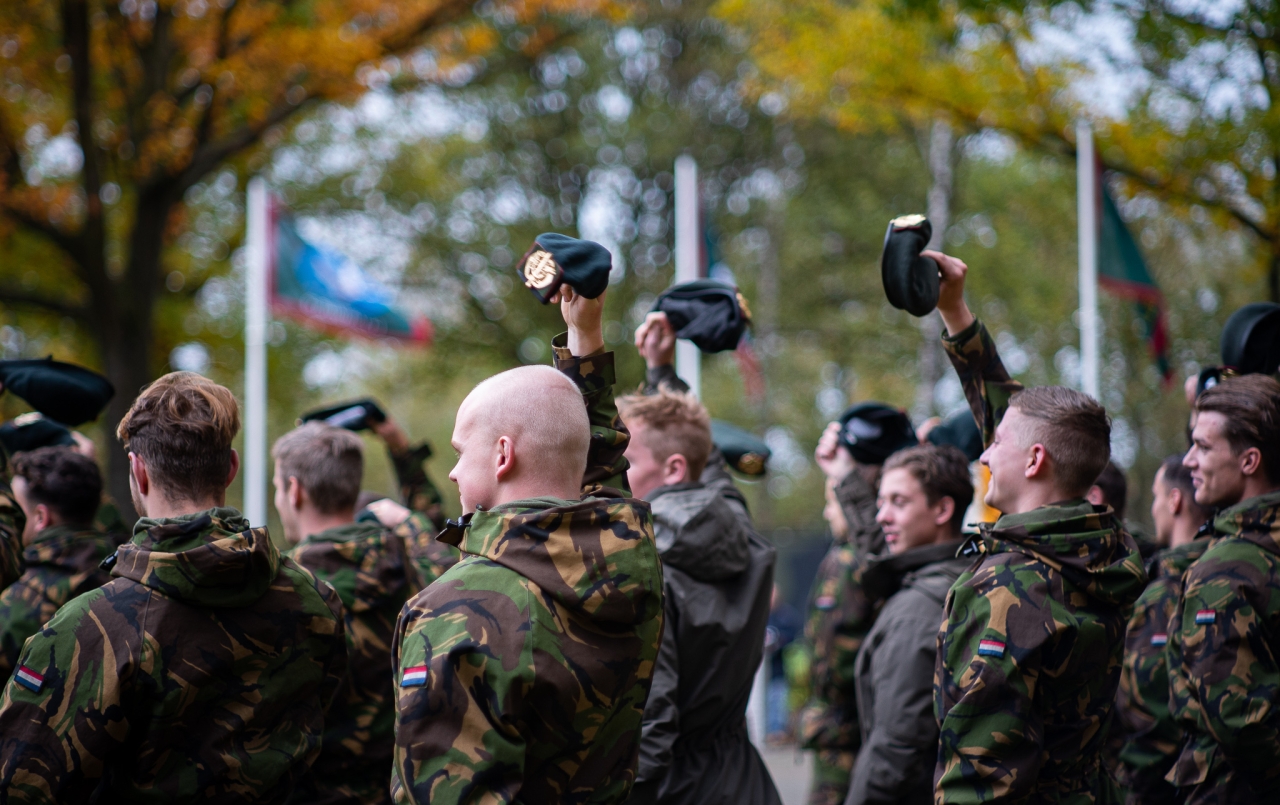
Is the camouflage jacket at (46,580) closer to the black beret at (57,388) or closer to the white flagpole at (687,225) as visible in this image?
the black beret at (57,388)

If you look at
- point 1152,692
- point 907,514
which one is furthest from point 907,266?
point 1152,692

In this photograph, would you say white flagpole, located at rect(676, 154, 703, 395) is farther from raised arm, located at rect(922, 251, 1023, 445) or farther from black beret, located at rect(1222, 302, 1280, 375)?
raised arm, located at rect(922, 251, 1023, 445)

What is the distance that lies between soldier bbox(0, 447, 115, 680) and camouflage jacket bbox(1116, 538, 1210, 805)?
4057 mm

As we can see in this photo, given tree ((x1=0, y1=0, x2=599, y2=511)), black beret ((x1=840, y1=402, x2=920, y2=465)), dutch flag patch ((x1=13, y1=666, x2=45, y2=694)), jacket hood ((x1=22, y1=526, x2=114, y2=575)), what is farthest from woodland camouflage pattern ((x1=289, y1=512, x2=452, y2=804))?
tree ((x1=0, y1=0, x2=599, y2=511))

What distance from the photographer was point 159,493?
3016 mm

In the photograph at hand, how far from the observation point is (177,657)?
2.87 m

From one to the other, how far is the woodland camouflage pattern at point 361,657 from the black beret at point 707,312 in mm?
1452

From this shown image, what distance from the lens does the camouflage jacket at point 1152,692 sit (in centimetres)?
460

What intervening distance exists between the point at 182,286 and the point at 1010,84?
13.4m

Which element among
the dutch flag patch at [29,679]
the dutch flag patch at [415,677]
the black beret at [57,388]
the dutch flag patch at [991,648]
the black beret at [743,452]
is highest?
the black beret at [57,388]

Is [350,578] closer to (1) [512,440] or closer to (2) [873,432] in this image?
(1) [512,440]

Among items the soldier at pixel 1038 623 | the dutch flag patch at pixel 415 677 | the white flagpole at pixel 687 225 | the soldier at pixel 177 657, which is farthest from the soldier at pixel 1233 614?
the white flagpole at pixel 687 225

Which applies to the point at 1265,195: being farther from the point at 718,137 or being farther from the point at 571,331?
the point at 718,137

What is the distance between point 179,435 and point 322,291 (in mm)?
8803
